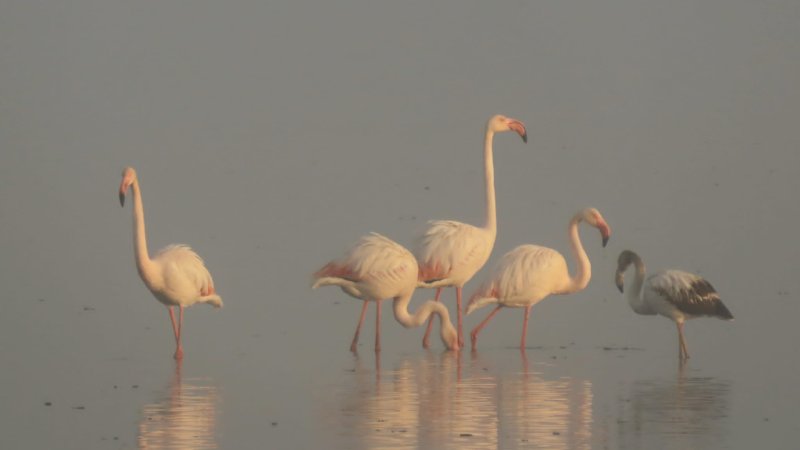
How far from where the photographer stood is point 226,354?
1219 centimetres

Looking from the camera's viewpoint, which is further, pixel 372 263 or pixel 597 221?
pixel 597 221

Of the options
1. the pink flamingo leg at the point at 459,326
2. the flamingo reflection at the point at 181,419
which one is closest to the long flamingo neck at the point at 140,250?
the flamingo reflection at the point at 181,419

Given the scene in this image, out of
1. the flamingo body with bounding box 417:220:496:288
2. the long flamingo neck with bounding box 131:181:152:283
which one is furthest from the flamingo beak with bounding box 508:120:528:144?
the long flamingo neck with bounding box 131:181:152:283

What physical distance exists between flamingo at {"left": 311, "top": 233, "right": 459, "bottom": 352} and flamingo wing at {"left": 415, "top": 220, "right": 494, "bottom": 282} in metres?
0.51

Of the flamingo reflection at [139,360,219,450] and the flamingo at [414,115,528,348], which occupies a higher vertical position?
the flamingo at [414,115,528,348]

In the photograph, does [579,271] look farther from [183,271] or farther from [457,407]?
[457,407]

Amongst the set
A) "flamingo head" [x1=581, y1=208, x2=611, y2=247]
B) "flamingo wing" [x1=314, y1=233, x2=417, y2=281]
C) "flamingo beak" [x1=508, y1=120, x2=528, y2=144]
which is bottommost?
"flamingo wing" [x1=314, y1=233, x2=417, y2=281]

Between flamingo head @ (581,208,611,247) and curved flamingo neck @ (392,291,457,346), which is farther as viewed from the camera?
flamingo head @ (581,208,611,247)

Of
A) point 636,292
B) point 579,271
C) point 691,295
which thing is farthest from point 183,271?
point 691,295

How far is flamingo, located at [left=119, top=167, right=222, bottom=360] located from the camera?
12.5 m

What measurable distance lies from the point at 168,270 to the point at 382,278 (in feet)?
5.12

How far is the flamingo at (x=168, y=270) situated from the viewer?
1248cm

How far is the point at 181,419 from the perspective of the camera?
918 centimetres

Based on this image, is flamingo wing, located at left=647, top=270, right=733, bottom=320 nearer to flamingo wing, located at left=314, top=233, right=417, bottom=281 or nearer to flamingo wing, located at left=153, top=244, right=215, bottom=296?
flamingo wing, located at left=314, top=233, right=417, bottom=281
